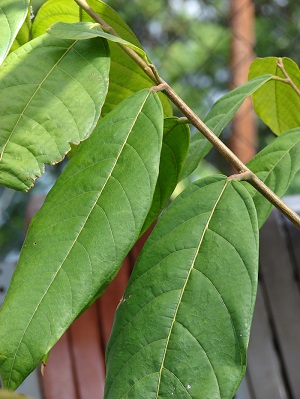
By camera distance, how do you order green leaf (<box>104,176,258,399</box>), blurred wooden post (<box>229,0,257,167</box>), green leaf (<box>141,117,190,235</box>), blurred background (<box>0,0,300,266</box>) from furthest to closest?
blurred background (<box>0,0,300,266</box>) < blurred wooden post (<box>229,0,257,167</box>) < green leaf (<box>141,117,190,235</box>) < green leaf (<box>104,176,258,399</box>)

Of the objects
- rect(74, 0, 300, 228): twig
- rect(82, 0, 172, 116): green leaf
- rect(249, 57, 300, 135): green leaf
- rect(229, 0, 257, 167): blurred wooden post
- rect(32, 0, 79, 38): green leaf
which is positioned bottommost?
rect(74, 0, 300, 228): twig

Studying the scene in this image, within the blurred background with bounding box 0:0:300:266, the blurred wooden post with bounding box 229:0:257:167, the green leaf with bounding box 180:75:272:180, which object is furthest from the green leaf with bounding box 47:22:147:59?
the blurred background with bounding box 0:0:300:266

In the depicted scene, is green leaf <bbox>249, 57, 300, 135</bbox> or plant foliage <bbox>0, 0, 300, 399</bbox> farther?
green leaf <bbox>249, 57, 300, 135</bbox>

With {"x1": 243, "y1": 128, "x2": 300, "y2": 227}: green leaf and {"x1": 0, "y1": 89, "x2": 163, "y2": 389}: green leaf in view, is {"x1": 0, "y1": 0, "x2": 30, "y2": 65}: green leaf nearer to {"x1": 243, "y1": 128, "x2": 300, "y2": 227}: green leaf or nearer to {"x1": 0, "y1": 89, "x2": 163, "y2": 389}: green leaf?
{"x1": 0, "y1": 89, "x2": 163, "y2": 389}: green leaf

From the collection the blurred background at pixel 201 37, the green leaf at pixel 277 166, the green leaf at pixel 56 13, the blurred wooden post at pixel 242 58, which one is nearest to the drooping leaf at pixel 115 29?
the green leaf at pixel 56 13

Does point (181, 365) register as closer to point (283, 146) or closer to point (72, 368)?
point (283, 146)

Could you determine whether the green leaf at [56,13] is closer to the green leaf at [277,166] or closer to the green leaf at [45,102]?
the green leaf at [45,102]

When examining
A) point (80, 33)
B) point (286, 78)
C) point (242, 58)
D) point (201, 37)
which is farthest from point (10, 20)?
point (201, 37)

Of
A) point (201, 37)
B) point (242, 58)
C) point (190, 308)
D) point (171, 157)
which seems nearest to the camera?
point (190, 308)

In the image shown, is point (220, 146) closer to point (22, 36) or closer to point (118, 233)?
point (118, 233)
